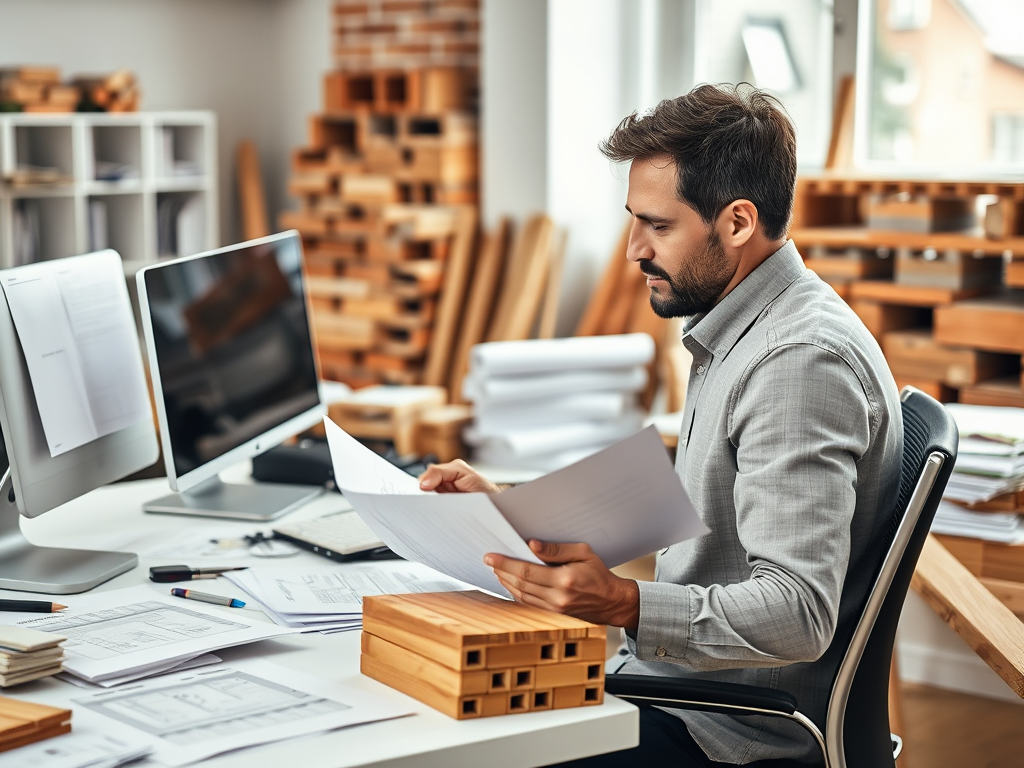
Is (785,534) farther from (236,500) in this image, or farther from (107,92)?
(107,92)

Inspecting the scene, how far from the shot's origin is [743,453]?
1533 millimetres

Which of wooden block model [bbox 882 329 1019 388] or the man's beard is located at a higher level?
the man's beard

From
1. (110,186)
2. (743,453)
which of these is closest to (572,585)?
(743,453)

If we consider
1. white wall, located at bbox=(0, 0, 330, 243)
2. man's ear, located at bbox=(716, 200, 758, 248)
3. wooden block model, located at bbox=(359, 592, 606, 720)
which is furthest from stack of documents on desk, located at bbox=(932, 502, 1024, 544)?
white wall, located at bbox=(0, 0, 330, 243)

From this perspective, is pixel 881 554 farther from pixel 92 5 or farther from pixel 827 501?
pixel 92 5

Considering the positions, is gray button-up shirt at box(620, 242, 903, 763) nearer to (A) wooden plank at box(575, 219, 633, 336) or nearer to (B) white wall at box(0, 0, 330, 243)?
(A) wooden plank at box(575, 219, 633, 336)

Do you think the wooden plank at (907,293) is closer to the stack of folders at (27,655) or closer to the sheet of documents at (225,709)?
the sheet of documents at (225,709)

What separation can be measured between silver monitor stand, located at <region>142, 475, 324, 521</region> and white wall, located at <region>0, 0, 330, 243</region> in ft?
10.2

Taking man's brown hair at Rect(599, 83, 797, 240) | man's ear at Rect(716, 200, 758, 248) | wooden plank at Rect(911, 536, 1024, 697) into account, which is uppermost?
man's brown hair at Rect(599, 83, 797, 240)

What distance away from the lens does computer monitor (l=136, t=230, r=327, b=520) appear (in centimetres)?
212

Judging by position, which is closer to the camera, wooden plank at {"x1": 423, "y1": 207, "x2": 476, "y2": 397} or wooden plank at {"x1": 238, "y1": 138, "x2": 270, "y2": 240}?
wooden plank at {"x1": 423, "y1": 207, "x2": 476, "y2": 397}

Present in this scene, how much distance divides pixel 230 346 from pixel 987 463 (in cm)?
159

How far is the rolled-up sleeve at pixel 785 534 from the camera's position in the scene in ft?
4.73

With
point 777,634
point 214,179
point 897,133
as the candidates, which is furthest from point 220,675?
point 214,179
